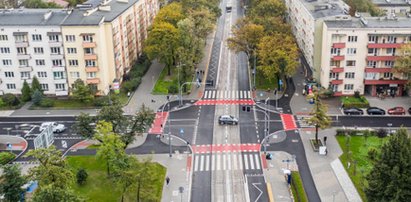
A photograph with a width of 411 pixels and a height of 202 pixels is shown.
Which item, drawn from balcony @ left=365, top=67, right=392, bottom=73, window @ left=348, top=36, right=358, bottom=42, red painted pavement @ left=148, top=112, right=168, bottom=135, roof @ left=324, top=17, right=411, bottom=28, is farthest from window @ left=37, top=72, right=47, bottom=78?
balcony @ left=365, top=67, right=392, bottom=73

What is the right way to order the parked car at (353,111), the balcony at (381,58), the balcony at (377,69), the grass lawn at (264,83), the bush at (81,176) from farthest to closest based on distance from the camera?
the grass lawn at (264,83) < the balcony at (377,69) < the balcony at (381,58) < the parked car at (353,111) < the bush at (81,176)

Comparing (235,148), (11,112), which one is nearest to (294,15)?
(235,148)

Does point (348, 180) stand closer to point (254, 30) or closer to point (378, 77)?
point (378, 77)

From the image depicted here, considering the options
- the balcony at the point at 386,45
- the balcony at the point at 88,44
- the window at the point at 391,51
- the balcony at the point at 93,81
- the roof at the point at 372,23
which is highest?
the roof at the point at 372,23

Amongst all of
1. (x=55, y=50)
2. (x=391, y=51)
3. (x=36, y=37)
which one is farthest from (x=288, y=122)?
(x=36, y=37)

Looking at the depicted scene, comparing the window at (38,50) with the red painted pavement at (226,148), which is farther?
the window at (38,50)

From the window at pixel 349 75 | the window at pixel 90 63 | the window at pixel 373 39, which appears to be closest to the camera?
the window at pixel 373 39

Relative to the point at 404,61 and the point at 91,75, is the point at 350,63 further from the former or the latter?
the point at 91,75

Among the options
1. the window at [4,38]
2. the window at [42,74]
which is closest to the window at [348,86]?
the window at [42,74]

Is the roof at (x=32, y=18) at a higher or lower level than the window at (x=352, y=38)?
higher

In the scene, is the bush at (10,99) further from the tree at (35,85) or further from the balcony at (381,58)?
the balcony at (381,58)
